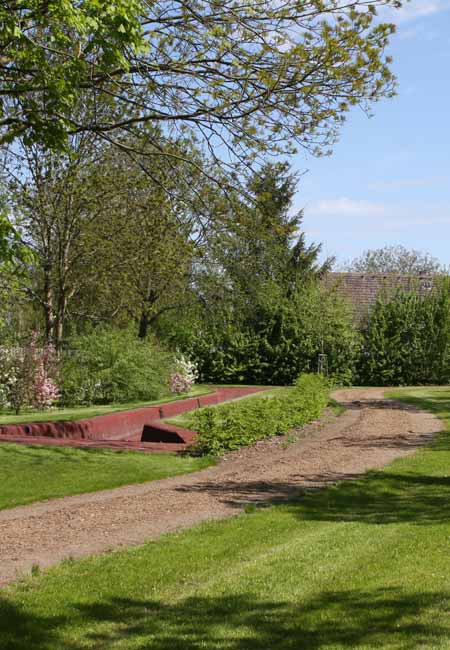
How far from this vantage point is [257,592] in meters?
5.82

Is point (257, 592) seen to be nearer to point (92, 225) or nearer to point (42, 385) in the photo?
point (42, 385)

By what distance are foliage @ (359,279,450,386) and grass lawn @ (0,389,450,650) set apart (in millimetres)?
27274

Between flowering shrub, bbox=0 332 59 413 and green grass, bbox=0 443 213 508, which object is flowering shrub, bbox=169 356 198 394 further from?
green grass, bbox=0 443 213 508

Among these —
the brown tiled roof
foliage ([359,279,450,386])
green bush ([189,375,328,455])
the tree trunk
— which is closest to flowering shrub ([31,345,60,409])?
green bush ([189,375,328,455])

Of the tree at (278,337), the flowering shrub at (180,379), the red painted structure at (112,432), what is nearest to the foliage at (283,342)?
the tree at (278,337)

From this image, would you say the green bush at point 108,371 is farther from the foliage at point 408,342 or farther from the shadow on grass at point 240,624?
the foliage at point 408,342

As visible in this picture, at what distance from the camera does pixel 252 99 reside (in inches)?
428

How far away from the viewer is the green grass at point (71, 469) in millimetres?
10395

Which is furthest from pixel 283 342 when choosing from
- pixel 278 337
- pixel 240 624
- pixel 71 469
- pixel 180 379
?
pixel 240 624

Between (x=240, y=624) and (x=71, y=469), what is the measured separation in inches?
285

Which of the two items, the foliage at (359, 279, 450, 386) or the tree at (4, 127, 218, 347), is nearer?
the tree at (4, 127, 218, 347)

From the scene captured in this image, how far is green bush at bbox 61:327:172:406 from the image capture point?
20531 mm

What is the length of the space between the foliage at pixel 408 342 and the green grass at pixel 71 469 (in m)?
23.2

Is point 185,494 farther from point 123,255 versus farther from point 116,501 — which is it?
point 123,255
